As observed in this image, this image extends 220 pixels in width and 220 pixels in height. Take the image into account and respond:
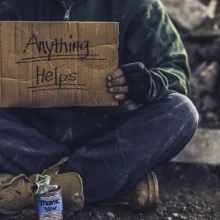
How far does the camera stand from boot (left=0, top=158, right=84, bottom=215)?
292 cm

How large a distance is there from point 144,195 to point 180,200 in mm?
432

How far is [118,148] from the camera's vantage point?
2.99 metres

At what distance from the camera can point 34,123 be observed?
10.5 ft

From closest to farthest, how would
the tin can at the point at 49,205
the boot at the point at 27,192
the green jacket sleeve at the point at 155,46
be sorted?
the tin can at the point at 49,205, the boot at the point at 27,192, the green jacket sleeve at the point at 155,46

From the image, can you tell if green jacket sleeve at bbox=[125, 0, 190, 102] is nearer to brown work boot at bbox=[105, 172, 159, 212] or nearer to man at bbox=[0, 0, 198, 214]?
man at bbox=[0, 0, 198, 214]

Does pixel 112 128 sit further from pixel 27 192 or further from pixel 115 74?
pixel 27 192

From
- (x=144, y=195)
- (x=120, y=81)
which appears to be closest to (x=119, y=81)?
(x=120, y=81)

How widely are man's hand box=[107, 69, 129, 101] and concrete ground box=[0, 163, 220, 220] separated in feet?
1.92

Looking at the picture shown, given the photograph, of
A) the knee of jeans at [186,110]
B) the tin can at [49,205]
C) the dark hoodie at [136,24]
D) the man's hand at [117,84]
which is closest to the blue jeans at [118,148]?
the knee of jeans at [186,110]

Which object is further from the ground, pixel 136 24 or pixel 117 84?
pixel 136 24

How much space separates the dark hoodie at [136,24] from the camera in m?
3.10

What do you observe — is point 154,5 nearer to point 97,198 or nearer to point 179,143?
point 179,143

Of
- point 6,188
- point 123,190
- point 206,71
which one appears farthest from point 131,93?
point 206,71

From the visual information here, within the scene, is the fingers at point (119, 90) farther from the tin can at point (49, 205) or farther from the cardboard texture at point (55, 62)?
the tin can at point (49, 205)
